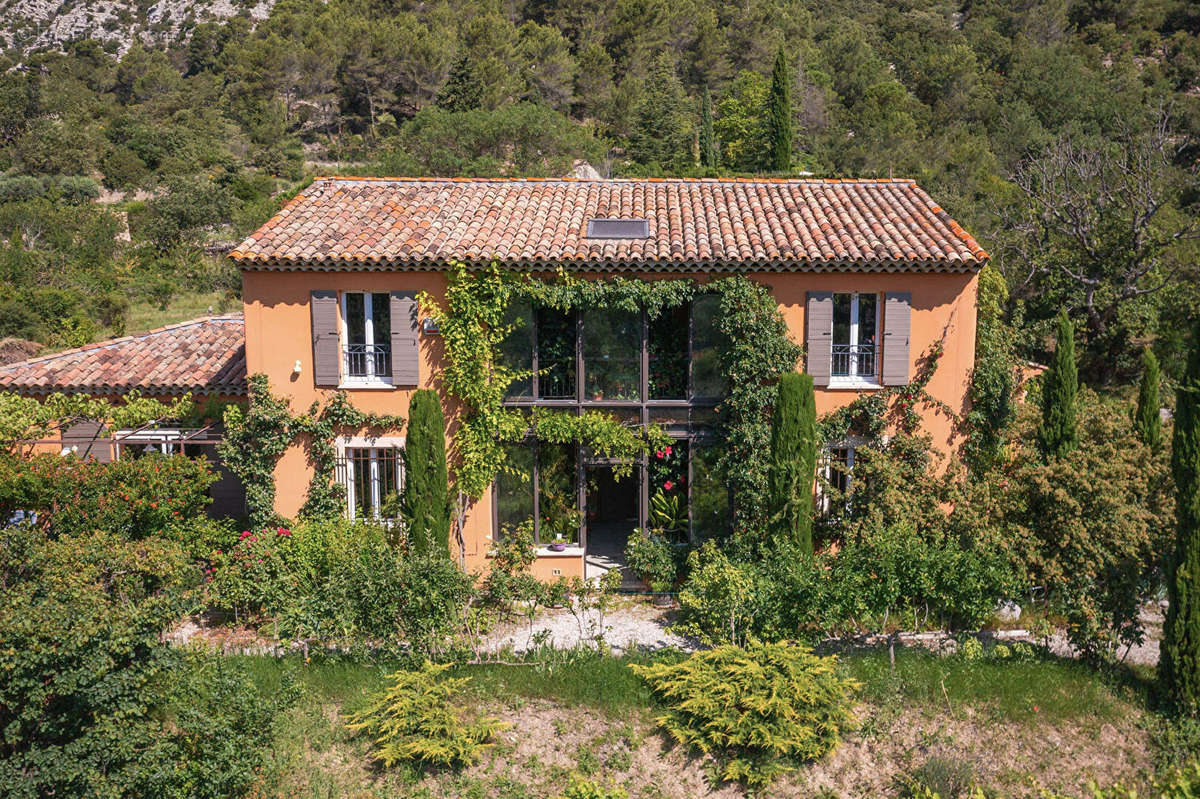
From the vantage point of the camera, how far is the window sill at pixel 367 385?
1567 centimetres

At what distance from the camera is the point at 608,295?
15.2 m

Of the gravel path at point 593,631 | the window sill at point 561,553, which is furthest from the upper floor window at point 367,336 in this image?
the gravel path at point 593,631

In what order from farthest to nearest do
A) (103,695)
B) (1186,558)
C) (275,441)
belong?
(275,441)
(1186,558)
(103,695)

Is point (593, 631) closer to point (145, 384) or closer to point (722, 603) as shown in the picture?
point (722, 603)

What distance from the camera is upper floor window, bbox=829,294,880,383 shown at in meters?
15.9

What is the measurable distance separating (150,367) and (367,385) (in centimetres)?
476

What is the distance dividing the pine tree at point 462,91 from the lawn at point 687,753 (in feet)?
136

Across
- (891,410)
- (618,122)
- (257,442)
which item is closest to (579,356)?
(891,410)

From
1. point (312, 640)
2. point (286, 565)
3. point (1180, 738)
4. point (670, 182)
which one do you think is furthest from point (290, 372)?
point (1180, 738)

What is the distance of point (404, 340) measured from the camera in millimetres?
15477

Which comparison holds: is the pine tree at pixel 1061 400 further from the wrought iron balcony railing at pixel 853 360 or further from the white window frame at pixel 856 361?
the wrought iron balcony railing at pixel 853 360

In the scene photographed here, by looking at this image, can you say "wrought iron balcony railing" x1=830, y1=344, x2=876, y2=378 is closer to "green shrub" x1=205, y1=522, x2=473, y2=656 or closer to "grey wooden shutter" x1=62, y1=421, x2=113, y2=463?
"green shrub" x1=205, y1=522, x2=473, y2=656

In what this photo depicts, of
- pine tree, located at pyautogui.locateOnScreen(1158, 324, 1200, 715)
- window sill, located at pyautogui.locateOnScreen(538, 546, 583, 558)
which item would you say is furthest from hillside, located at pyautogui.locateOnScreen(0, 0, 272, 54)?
pine tree, located at pyautogui.locateOnScreen(1158, 324, 1200, 715)

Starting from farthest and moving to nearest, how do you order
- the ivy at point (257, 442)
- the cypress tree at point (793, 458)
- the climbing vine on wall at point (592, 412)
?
the ivy at point (257, 442) < the climbing vine on wall at point (592, 412) < the cypress tree at point (793, 458)
